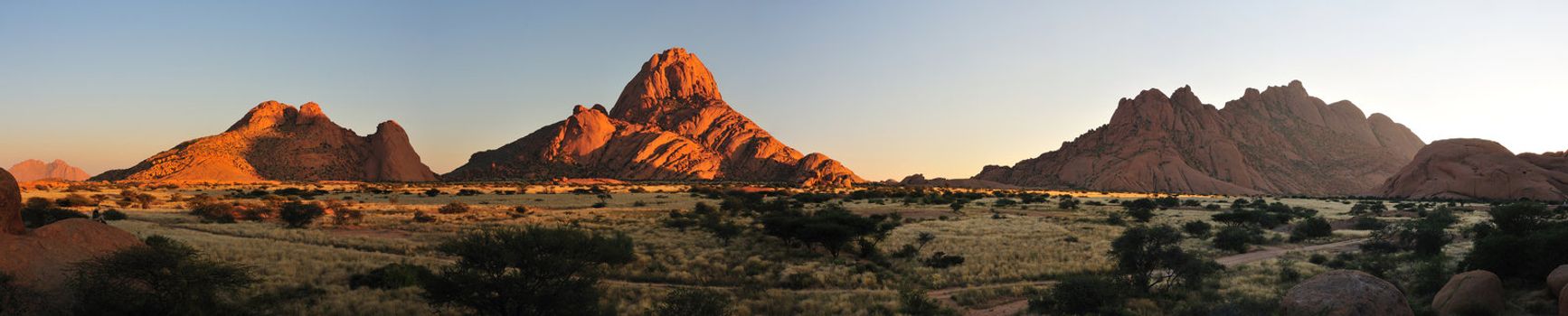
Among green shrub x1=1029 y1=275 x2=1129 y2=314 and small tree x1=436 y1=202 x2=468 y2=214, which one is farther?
small tree x1=436 y1=202 x2=468 y2=214

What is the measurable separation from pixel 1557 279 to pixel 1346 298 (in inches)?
254

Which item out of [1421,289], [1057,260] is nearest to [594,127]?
[1057,260]

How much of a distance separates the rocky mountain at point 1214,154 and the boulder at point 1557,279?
145856mm

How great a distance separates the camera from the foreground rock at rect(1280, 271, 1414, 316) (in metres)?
11.9

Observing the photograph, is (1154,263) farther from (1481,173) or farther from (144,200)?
(1481,173)

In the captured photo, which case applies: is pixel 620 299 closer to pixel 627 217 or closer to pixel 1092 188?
pixel 627 217

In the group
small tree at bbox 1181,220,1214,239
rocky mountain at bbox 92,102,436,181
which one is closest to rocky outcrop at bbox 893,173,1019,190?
small tree at bbox 1181,220,1214,239

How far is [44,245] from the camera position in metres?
14.6

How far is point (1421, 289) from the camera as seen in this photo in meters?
17.0

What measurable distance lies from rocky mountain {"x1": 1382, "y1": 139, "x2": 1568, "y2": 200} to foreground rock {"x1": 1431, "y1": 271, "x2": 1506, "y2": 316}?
105770 mm

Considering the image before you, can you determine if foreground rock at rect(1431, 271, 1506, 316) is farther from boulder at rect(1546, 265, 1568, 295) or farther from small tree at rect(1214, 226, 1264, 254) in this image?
small tree at rect(1214, 226, 1264, 254)

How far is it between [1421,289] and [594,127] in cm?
16595

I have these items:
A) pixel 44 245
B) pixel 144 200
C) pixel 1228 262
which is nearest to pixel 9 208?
pixel 44 245

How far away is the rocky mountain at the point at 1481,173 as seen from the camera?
286ft
